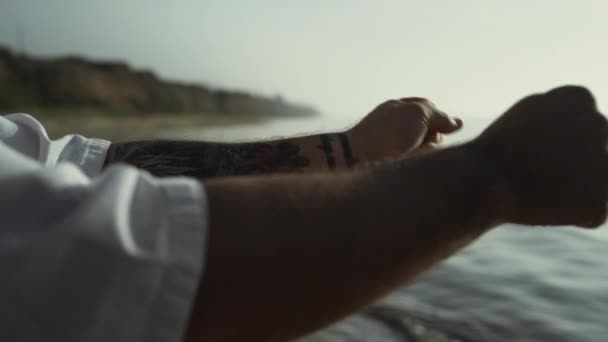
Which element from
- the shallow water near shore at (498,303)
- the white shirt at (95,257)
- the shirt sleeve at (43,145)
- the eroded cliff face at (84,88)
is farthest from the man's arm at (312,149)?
the eroded cliff face at (84,88)

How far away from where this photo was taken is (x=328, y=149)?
89.4 inches

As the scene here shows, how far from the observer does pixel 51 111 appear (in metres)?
35.1

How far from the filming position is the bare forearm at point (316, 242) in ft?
2.89

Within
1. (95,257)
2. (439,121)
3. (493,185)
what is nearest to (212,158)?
(439,121)

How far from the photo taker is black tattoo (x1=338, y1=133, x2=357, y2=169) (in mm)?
2234

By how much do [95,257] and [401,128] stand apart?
1475 mm

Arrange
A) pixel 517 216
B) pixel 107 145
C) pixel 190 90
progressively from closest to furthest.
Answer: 1. pixel 517 216
2. pixel 107 145
3. pixel 190 90

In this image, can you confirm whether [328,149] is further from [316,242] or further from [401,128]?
[316,242]

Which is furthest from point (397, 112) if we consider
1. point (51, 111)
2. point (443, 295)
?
point (51, 111)

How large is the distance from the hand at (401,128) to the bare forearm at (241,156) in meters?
0.08

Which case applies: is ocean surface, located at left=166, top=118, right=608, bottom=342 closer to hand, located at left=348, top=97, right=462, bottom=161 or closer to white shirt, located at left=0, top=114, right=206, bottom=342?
hand, located at left=348, top=97, right=462, bottom=161

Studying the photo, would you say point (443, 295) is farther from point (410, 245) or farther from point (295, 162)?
point (410, 245)

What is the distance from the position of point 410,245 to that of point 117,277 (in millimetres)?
Answer: 464

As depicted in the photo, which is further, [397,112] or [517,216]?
[397,112]
